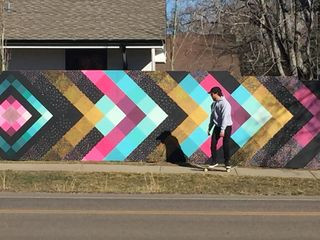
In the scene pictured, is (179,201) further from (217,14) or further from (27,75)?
(217,14)

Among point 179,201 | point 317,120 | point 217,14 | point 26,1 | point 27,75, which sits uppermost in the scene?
point 26,1

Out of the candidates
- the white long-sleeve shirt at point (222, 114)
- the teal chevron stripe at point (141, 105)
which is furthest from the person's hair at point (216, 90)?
the teal chevron stripe at point (141, 105)

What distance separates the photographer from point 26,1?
20062mm

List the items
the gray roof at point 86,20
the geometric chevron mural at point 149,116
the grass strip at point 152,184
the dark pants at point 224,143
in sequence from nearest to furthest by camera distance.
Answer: the grass strip at point 152,184 → the dark pants at point 224,143 → the geometric chevron mural at point 149,116 → the gray roof at point 86,20

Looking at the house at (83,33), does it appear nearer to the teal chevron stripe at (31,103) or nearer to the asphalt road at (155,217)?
the teal chevron stripe at (31,103)

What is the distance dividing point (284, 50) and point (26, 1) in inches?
353

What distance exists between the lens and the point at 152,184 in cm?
1048

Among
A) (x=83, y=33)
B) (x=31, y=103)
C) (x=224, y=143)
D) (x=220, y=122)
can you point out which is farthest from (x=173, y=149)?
(x=83, y=33)

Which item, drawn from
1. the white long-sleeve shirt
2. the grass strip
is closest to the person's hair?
the white long-sleeve shirt

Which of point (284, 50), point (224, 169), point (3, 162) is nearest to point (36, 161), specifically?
point (3, 162)

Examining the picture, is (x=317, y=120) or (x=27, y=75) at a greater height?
(x=27, y=75)

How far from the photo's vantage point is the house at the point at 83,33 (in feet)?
57.9

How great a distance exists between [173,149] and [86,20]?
7.17 metres

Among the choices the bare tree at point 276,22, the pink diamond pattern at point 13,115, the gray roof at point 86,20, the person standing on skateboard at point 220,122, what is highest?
the gray roof at point 86,20
